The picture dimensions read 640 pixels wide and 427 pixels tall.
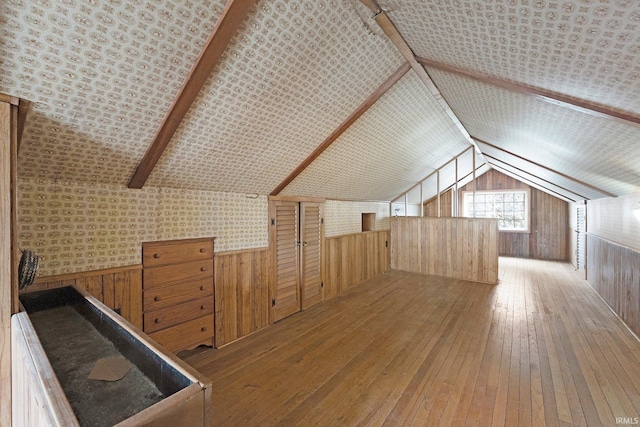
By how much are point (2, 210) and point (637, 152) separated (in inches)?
159

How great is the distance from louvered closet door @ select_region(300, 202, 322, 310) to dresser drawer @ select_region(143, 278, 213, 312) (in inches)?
59.7

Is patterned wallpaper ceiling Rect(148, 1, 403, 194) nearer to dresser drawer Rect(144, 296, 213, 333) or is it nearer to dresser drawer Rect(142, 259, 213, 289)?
dresser drawer Rect(142, 259, 213, 289)

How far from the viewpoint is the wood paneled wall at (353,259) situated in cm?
486

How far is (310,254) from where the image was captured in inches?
172

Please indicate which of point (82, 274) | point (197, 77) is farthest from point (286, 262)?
point (197, 77)

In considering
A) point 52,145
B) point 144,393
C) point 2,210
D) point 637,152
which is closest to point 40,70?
point 52,145

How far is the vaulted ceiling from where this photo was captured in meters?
1.35

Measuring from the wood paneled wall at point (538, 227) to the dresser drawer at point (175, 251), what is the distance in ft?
26.8

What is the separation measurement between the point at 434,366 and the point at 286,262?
2.14m

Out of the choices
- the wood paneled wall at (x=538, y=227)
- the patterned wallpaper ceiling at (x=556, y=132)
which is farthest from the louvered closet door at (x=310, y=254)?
the wood paneled wall at (x=538, y=227)

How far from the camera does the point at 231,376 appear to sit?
2.54 m

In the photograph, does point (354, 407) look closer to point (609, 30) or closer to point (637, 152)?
point (609, 30)

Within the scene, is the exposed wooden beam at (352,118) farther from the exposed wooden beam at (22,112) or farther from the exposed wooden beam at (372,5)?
the exposed wooden beam at (22,112)

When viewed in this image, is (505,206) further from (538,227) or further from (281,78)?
(281,78)
